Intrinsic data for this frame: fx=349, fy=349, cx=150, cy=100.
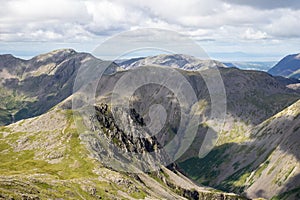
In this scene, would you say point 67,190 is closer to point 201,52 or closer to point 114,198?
point 114,198

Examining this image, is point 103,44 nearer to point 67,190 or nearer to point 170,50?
point 170,50

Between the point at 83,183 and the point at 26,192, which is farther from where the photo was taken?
the point at 83,183

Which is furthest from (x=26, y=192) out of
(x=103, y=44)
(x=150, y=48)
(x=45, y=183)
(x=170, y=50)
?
A: (x=170, y=50)

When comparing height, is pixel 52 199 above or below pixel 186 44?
below

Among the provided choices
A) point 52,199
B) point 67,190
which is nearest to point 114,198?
point 67,190

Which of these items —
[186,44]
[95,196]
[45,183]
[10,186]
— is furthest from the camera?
[95,196]

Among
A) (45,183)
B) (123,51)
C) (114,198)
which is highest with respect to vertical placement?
(123,51)

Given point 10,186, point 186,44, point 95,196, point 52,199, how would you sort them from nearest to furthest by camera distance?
point 10,186 < point 52,199 < point 186,44 < point 95,196

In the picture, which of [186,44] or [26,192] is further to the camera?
[186,44]

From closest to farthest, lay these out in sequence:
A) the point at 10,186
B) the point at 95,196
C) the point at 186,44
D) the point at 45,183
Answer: the point at 10,186, the point at 186,44, the point at 45,183, the point at 95,196
